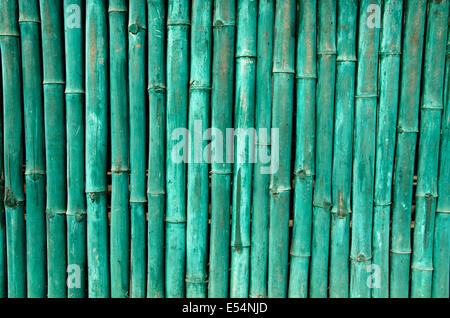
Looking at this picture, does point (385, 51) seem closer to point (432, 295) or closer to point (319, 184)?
point (319, 184)

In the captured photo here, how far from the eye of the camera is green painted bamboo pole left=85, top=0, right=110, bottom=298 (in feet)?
4.87

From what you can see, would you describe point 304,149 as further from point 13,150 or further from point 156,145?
point 13,150

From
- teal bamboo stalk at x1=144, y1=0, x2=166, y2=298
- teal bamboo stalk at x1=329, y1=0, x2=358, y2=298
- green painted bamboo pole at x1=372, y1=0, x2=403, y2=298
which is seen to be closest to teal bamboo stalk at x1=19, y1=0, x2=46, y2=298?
teal bamboo stalk at x1=144, y1=0, x2=166, y2=298

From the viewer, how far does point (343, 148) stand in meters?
1.50

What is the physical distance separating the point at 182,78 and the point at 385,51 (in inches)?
36.8

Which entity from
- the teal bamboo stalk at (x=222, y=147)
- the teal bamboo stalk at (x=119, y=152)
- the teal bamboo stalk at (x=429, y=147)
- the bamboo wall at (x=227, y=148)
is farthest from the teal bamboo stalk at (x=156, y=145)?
the teal bamboo stalk at (x=429, y=147)

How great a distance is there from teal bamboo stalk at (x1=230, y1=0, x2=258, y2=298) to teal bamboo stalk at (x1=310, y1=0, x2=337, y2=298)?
307 millimetres

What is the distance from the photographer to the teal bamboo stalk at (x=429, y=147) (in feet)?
4.78

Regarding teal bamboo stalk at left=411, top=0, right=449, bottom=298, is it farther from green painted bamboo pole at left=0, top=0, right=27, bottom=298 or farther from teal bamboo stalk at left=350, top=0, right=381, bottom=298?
green painted bamboo pole at left=0, top=0, right=27, bottom=298

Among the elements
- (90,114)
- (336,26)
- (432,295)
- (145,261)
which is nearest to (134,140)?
(90,114)

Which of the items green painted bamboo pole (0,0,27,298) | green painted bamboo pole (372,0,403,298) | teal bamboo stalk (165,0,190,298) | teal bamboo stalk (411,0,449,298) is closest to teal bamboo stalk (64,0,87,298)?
green painted bamboo pole (0,0,27,298)

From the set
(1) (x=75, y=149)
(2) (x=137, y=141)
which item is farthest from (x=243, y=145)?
(1) (x=75, y=149)

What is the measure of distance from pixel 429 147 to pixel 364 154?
0.99 feet

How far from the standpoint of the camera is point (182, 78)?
1.48 meters
